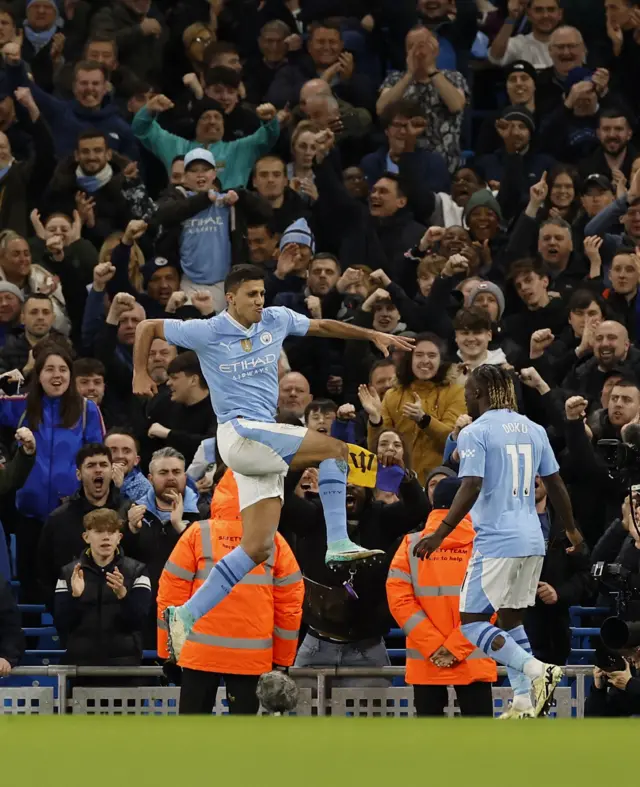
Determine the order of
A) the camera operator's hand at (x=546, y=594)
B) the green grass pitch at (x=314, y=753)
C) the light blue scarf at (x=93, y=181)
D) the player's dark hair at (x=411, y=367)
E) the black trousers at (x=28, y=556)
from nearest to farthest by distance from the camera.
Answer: the green grass pitch at (x=314, y=753) → the camera operator's hand at (x=546, y=594) → the black trousers at (x=28, y=556) → the player's dark hair at (x=411, y=367) → the light blue scarf at (x=93, y=181)

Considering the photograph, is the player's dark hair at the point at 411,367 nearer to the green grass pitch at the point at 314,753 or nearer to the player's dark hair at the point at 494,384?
the player's dark hair at the point at 494,384

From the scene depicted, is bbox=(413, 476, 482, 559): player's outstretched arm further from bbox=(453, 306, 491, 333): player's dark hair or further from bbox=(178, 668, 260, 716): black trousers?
bbox=(453, 306, 491, 333): player's dark hair

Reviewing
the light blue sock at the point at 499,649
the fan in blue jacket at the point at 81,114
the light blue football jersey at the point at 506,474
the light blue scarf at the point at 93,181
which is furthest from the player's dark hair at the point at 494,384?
the fan in blue jacket at the point at 81,114

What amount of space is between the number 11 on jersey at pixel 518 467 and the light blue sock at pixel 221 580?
1.42 meters

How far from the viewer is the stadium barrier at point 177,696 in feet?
31.3

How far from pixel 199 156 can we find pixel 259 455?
582 cm

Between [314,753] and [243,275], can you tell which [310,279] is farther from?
[314,753]

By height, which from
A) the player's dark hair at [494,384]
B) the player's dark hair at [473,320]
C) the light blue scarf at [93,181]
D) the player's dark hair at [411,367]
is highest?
the light blue scarf at [93,181]

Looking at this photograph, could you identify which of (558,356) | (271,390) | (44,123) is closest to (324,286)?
(558,356)

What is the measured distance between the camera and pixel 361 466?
9328mm

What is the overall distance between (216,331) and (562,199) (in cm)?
651

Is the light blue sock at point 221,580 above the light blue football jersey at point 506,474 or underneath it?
underneath

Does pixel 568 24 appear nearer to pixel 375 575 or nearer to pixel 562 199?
pixel 562 199

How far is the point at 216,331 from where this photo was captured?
908cm
